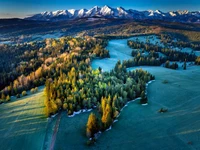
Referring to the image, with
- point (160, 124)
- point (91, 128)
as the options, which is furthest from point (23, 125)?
point (160, 124)

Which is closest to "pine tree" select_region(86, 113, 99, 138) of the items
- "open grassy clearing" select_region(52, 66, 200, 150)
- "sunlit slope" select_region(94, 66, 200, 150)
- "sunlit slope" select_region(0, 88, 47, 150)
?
"open grassy clearing" select_region(52, 66, 200, 150)

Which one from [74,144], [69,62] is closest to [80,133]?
[74,144]

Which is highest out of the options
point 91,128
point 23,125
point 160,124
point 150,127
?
point 91,128

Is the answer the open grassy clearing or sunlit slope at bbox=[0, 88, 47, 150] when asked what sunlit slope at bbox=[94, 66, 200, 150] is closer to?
the open grassy clearing

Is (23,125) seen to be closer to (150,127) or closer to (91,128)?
(91,128)

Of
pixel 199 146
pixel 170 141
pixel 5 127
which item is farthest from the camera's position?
pixel 5 127

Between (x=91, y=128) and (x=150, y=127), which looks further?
(x=150, y=127)

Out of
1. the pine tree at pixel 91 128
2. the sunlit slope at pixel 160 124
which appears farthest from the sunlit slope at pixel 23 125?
the sunlit slope at pixel 160 124

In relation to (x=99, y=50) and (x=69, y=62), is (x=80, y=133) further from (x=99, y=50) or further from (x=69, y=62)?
(x=99, y=50)
